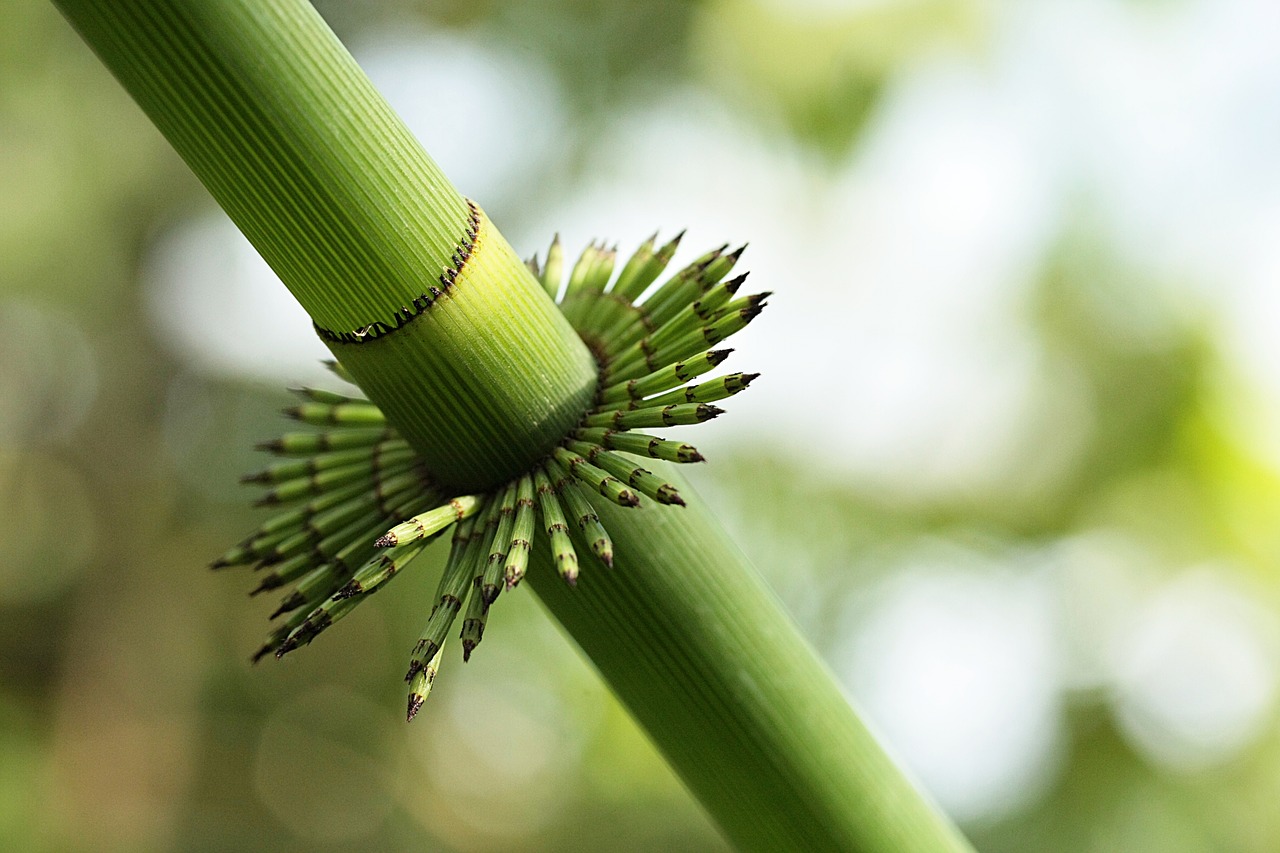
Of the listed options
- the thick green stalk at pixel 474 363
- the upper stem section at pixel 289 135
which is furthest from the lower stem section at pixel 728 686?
the upper stem section at pixel 289 135

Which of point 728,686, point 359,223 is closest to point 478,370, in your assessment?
point 359,223

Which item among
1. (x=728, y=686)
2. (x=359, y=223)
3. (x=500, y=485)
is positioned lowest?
(x=728, y=686)

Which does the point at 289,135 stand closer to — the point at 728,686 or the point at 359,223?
the point at 359,223

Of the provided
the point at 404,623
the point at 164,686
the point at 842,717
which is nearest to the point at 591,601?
the point at 842,717

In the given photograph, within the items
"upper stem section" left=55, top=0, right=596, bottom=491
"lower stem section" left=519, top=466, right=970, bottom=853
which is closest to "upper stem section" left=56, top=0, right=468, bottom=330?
"upper stem section" left=55, top=0, right=596, bottom=491

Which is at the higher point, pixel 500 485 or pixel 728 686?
pixel 500 485

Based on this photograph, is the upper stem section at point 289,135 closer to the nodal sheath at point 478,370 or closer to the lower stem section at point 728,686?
the nodal sheath at point 478,370

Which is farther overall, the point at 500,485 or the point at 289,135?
the point at 500,485

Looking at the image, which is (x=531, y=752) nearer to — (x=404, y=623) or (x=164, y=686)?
(x=404, y=623)
